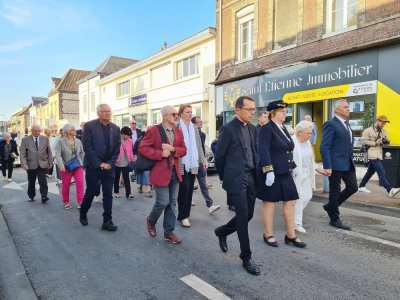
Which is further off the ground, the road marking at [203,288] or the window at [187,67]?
the window at [187,67]

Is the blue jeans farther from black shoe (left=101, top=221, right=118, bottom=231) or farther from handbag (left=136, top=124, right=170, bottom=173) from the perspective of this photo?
black shoe (left=101, top=221, right=118, bottom=231)

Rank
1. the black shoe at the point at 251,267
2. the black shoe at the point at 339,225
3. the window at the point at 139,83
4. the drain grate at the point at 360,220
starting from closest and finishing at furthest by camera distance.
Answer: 1. the black shoe at the point at 251,267
2. the black shoe at the point at 339,225
3. the drain grate at the point at 360,220
4. the window at the point at 139,83

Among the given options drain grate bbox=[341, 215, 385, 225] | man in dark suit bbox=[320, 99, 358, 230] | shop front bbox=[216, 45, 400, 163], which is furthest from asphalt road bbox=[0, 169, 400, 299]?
shop front bbox=[216, 45, 400, 163]

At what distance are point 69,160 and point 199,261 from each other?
411 cm

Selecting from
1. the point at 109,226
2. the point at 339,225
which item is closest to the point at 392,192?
the point at 339,225

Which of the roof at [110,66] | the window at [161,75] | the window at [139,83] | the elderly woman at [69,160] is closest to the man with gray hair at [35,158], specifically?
the elderly woman at [69,160]

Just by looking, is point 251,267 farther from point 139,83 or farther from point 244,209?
point 139,83

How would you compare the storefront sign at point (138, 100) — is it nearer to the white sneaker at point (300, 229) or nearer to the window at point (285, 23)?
the window at point (285, 23)

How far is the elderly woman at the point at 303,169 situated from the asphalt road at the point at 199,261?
36 centimetres

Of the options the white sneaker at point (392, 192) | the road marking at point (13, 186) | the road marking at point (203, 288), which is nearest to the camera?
the road marking at point (203, 288)

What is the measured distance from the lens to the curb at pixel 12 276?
10.3 feet

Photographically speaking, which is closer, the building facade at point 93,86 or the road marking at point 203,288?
the road marking at point 203,288

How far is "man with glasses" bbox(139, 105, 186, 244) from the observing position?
4.39 meters

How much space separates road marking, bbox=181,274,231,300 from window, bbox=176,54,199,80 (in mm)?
16857
